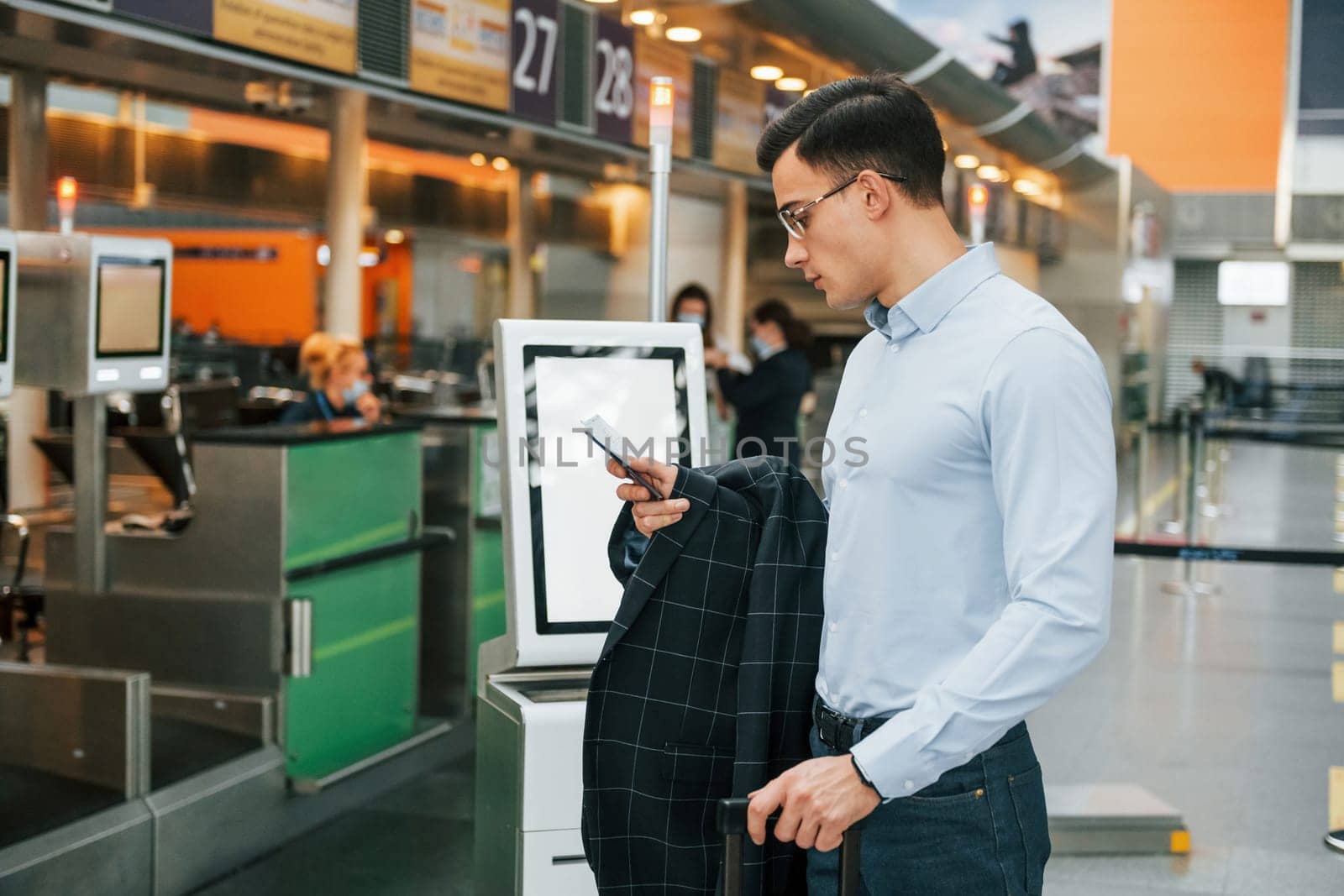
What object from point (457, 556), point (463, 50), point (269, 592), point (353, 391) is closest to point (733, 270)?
point (463, 50)

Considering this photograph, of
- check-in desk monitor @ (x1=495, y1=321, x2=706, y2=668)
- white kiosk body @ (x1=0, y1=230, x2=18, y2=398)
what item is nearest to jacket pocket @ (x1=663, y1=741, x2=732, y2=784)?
check-in desk monitor @ (x1=495, y1=321, x2=706, y2=668)

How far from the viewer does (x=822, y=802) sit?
116cm

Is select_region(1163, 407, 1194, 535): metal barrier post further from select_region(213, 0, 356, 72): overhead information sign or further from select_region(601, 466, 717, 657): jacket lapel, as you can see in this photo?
select_region(601, 466, 717, 657): jacket lapel

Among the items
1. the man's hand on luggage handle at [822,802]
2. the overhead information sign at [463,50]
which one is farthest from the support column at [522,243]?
the man's hand on luggage handle at [822,802]

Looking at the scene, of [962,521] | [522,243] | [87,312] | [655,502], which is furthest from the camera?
[522,243]

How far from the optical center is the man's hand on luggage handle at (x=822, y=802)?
1.16 metres

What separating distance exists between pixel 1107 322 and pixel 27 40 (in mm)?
5457

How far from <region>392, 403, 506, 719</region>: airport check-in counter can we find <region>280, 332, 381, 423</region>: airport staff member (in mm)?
688

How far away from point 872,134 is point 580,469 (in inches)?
41.1

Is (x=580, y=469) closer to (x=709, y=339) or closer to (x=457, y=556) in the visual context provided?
(x=457, y=556)

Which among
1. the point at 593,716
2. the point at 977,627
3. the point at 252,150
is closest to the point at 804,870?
the point at 593,716

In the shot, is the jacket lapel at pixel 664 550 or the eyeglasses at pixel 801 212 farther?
the jacket lapel at pixel 664 550

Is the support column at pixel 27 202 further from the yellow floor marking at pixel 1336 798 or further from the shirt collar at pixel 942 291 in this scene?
the shirt collar at pixel 942 291

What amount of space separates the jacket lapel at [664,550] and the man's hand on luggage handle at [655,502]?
1 centimetres
